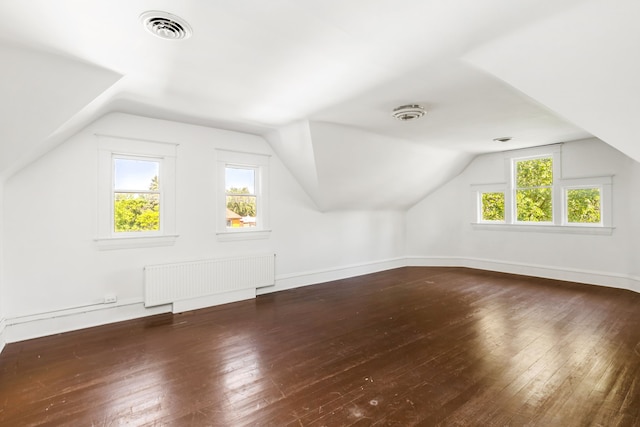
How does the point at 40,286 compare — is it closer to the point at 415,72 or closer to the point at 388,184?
the point at 415,72

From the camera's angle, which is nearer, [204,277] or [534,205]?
[204,277]

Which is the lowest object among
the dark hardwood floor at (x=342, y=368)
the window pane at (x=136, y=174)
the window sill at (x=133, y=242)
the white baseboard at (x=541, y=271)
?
the dark hardwood floor at (x=342, y=368)

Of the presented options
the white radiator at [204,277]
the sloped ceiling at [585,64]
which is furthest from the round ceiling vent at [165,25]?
the white radiator at [204,277]

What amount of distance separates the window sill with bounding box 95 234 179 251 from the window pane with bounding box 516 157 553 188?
634cm

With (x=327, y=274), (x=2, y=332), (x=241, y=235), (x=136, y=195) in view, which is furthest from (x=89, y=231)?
(x=327, y=274)

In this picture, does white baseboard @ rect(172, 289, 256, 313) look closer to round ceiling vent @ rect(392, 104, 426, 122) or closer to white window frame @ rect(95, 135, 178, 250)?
white window frame @ rect(95, 135, 178, 250)

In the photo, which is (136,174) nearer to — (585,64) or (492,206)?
(585,64)

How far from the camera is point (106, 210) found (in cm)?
359

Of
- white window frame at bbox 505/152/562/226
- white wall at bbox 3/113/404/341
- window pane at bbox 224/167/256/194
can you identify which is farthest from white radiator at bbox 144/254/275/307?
white window frame at bbox 505/152/562/226

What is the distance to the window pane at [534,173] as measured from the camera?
5.69 metres

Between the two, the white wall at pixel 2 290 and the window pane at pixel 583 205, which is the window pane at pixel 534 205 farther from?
the white wall at pixel 2 290

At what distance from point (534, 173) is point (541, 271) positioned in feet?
6.17

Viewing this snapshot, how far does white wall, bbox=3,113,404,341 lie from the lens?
10.3ft

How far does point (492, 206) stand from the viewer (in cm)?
645
